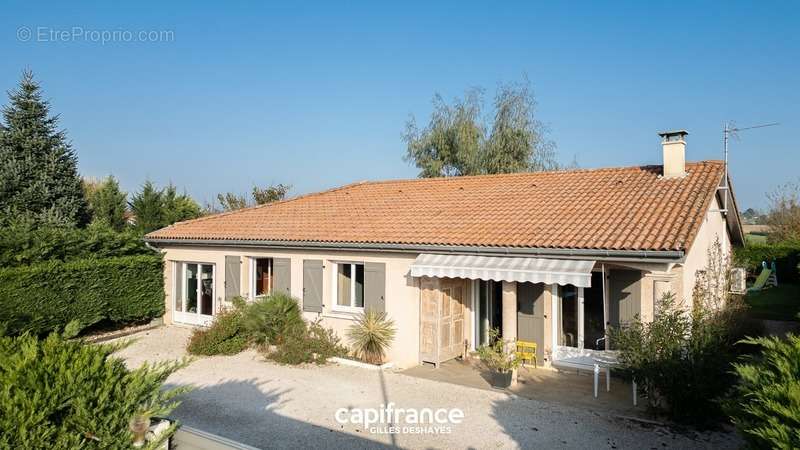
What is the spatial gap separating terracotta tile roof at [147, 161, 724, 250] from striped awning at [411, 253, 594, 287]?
0.56 m

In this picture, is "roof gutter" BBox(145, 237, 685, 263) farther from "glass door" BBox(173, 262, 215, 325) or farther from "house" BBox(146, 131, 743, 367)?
"glass door" BBox(173, 262, 215, 325)

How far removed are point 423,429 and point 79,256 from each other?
18119mm

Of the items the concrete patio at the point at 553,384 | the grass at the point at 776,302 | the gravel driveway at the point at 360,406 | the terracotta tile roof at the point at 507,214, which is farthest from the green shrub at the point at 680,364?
the grass at the point at 776,302

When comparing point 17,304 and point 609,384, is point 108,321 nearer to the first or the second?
point 17,304

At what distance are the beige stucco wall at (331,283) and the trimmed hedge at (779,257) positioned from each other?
1350 inches

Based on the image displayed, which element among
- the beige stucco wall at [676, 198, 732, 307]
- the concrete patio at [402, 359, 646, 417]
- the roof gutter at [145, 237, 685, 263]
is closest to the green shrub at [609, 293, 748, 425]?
the concrete patio at [402, 359, 646, 417]

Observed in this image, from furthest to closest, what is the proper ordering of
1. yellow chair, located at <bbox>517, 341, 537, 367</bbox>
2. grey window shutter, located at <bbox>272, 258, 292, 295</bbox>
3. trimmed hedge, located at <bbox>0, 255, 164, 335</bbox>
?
1. grey window shutter, located at <bbox>272, 258, 292, 295</bbox>
2. trimmed hedge, located at <bbox>0, 255, 164, 335</bbox>
3. yellow chair, located at <bbox>517, 341, 537, 367</bbox>

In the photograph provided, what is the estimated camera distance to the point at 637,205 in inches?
709

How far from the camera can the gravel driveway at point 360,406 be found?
36.8 feet

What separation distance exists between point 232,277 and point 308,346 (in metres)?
6.49

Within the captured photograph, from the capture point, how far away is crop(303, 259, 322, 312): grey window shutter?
66.9 ft

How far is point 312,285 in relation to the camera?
2058 cm

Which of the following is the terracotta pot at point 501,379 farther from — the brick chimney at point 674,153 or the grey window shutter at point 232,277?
the grey window shutter at point 232,277

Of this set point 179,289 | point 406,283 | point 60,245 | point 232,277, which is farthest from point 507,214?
point 60,245
